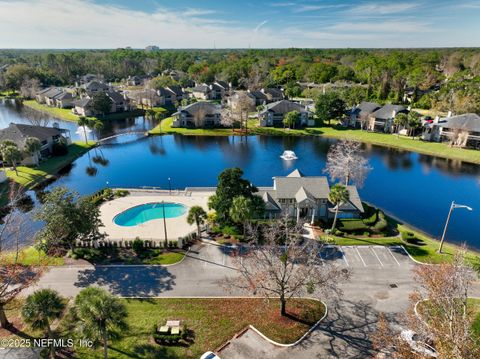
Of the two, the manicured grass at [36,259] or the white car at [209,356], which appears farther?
the manicured grass at [36,259]

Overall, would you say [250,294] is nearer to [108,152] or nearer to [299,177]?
[299,177]

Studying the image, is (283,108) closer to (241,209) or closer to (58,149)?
(58,149)

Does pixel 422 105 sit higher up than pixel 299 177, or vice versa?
pixel 422 105

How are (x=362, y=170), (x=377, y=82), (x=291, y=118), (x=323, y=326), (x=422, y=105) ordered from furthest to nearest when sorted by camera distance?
(x=377, y=82) < (x=422, y=105) < (x=291, y=118) < (x=362, y=170) < (x=323, y=326)

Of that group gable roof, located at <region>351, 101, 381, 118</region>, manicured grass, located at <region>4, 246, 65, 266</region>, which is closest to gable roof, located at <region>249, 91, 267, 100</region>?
gable roof, located at <region>351, 101, 381, 118</region>

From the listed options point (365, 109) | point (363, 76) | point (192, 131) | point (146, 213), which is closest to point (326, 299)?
point (146, 213)

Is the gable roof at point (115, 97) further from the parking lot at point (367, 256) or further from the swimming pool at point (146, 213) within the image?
the parking lot at point (367, 256)

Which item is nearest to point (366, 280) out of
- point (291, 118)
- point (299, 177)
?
point (299, 177)

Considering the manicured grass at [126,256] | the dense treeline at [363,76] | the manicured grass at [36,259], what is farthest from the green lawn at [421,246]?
the dense treeline at [363,76]
